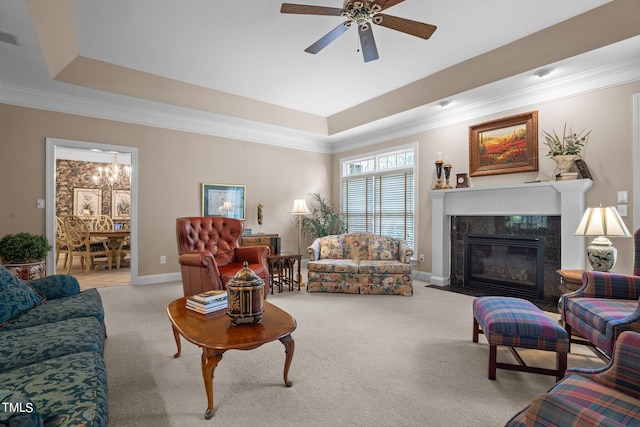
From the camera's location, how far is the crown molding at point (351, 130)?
3.78 m

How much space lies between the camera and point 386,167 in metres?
6.25

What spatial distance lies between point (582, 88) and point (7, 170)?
23.7 ft

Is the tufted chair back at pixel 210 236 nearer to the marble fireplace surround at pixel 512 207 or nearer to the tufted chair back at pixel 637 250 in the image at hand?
the marble fireplace surround at pixel 512 207

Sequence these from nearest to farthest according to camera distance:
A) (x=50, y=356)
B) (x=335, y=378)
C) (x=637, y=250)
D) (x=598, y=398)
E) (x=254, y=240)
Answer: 1. (x=598, y=398)
2. (x=50, y=356)
3. (x=335, y=378)
4. (x=637, y=250)
5. (x=254, y=240)

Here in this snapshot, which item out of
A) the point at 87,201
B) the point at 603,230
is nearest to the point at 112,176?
the point at 87,201

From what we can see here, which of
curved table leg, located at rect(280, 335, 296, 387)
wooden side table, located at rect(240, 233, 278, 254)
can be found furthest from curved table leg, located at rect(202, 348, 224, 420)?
wooden side table, located at rect(240, 233, 278, 254)

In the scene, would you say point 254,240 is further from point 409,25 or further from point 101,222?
point 101,222

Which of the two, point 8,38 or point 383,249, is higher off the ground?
point 8,38

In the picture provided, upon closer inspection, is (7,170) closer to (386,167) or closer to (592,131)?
(386,167)

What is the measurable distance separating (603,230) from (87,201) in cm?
1107

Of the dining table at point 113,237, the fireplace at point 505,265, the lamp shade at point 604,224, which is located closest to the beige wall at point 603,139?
the fireplace at point 505,265

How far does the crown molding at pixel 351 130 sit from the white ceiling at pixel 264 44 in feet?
0.29

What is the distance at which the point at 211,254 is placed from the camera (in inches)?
141

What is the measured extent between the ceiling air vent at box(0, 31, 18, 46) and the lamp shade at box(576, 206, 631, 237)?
568cm
